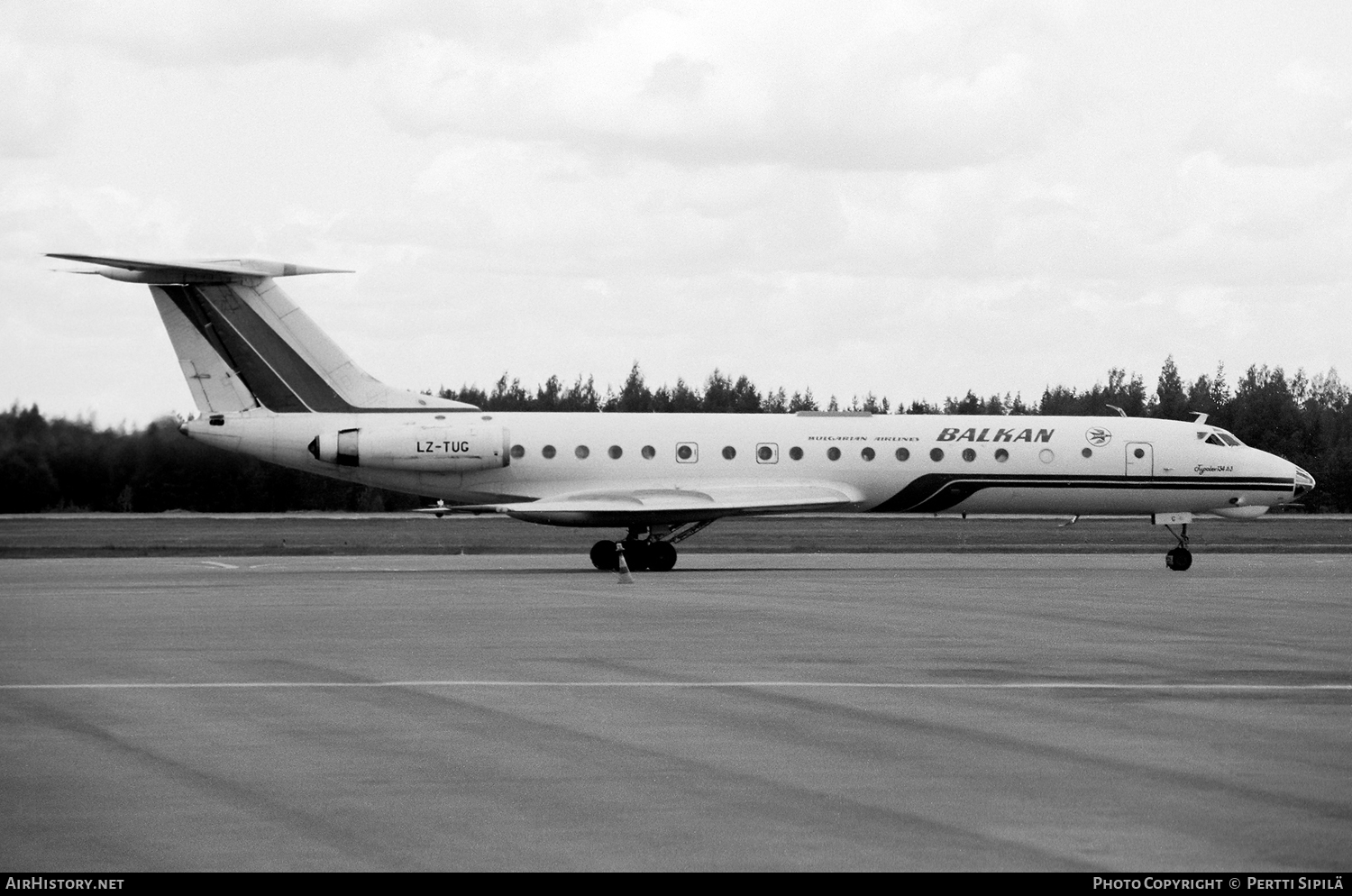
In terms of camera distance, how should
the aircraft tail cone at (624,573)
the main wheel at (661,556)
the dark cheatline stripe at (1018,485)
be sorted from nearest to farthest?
the aircraft tail cone at (624,573) < the main wheel at (661,556) < the dark cheatline stripe at (1018,485)

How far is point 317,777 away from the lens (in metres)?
8.84

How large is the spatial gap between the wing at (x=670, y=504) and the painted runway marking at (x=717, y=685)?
622 inches

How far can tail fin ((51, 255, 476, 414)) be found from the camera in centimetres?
3083

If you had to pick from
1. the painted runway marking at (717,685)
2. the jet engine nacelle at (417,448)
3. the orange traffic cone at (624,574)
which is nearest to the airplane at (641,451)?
the jet engine nacelle at (417,448)

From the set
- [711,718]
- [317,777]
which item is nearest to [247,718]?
[317,777]

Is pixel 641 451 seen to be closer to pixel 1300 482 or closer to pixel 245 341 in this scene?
pixel 245 341

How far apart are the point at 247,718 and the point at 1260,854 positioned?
6.84 meters

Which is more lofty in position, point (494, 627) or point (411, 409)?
point (411, 409)

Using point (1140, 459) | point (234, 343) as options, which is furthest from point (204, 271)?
point (1140, 459)

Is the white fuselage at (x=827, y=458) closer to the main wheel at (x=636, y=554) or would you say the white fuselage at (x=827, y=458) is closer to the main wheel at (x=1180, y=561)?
the main wheel at (x=636, y=554)

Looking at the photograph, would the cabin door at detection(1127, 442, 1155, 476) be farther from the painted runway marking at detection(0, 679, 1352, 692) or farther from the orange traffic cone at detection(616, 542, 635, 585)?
the painted runway marking at detection(0, 679, 1352, 692)

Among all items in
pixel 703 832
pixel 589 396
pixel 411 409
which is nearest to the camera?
pixel 703 832

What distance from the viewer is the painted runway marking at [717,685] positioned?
12805mm
